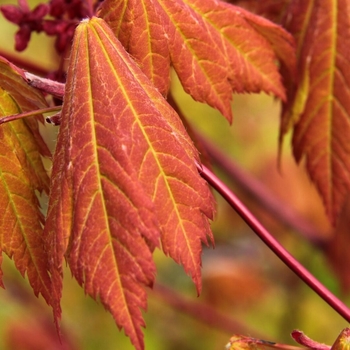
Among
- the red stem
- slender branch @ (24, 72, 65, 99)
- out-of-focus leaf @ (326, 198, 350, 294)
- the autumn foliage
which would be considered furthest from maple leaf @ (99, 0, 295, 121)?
out-of-focus leaf @ (326, 198, 350, 294)

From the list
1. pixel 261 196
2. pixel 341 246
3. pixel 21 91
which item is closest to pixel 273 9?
pixel 21 91

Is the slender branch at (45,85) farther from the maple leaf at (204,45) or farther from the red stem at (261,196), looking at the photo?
the red stem at (261,196)

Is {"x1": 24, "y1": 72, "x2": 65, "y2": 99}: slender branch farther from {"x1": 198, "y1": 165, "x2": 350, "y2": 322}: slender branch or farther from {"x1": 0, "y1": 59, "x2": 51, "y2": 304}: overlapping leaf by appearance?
{"x1": 198, "y1": 165, "x2": 350, "y2": 322}: slender branch

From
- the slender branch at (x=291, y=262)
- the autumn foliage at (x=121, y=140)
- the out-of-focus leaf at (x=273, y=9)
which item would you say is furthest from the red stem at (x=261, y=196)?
the slender branch at (x=291, y=262)

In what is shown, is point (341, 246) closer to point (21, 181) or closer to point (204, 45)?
point (204, 45)

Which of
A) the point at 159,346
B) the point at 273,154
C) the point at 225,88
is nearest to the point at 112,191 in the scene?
the point at 225,88

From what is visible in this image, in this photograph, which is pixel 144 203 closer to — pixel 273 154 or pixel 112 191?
pixel 112 191
